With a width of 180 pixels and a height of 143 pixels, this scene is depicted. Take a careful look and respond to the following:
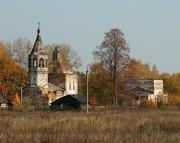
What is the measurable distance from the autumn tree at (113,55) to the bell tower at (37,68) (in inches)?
638

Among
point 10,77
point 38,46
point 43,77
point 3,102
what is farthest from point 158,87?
point 3,102

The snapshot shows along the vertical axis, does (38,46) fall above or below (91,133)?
above

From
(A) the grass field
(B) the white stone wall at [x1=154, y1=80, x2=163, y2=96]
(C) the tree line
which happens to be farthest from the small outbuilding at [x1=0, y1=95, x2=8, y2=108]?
(A) the grass field

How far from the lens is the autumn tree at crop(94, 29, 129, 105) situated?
220ft

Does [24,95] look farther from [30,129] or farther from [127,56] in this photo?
[30,129]

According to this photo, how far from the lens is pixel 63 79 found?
8812cm

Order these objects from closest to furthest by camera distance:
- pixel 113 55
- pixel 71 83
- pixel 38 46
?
pixel 113 55
pixel 38 46
pixel 71 83

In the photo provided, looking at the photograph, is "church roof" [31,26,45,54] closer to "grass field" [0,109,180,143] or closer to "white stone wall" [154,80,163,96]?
"white stone wall" [154,80,163,96]

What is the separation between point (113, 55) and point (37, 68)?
18.4m

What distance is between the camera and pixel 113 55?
222 ft

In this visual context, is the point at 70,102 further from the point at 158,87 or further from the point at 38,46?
the point at 158,87

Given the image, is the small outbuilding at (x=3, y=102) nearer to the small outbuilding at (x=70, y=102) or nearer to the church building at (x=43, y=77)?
the church building at (x=43, y=77)

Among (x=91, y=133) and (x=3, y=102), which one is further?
(x=3, y=102)

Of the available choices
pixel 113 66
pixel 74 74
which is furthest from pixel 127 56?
pixel 74 74
